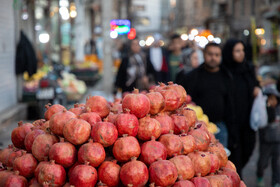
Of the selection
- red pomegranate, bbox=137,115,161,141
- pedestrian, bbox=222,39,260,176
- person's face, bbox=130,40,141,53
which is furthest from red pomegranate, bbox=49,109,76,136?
person's face, bbox=130,40,141,53

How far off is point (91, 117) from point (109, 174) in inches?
20.6

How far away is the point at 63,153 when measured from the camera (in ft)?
8.73

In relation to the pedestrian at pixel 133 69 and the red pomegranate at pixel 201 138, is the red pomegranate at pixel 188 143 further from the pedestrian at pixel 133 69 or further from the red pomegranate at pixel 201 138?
the pedestrian at pixel 133 69

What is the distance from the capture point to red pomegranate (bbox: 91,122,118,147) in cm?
272

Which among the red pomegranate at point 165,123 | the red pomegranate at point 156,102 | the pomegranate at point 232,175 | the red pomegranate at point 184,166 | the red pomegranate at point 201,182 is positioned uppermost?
the red pomegranate at point 156,102

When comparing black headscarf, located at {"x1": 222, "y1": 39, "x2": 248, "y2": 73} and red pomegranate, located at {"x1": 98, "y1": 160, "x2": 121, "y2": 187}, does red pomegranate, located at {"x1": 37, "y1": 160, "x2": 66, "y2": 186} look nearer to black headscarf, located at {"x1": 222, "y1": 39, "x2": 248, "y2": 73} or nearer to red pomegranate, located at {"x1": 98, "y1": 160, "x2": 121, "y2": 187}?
red pomegranate, located at {"x1": 98, "y1": 160, "x2": 121, "y2": 187}

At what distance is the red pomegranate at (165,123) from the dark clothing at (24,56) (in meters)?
7.45

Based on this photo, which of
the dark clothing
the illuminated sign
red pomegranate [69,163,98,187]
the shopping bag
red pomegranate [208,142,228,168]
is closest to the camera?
red pomegranate [69,163,98,187]

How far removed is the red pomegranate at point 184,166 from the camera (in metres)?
2.76

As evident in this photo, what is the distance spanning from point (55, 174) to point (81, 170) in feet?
0.60

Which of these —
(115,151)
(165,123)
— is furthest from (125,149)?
(165,123)

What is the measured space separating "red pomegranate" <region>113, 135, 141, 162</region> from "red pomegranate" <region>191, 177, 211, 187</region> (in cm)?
46

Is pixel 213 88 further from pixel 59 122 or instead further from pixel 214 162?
pixel 59 122

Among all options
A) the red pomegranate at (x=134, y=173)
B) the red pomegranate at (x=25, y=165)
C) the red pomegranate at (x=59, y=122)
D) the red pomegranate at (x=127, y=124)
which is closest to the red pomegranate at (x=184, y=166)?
the red pomegranate at (x=134, y=173)
